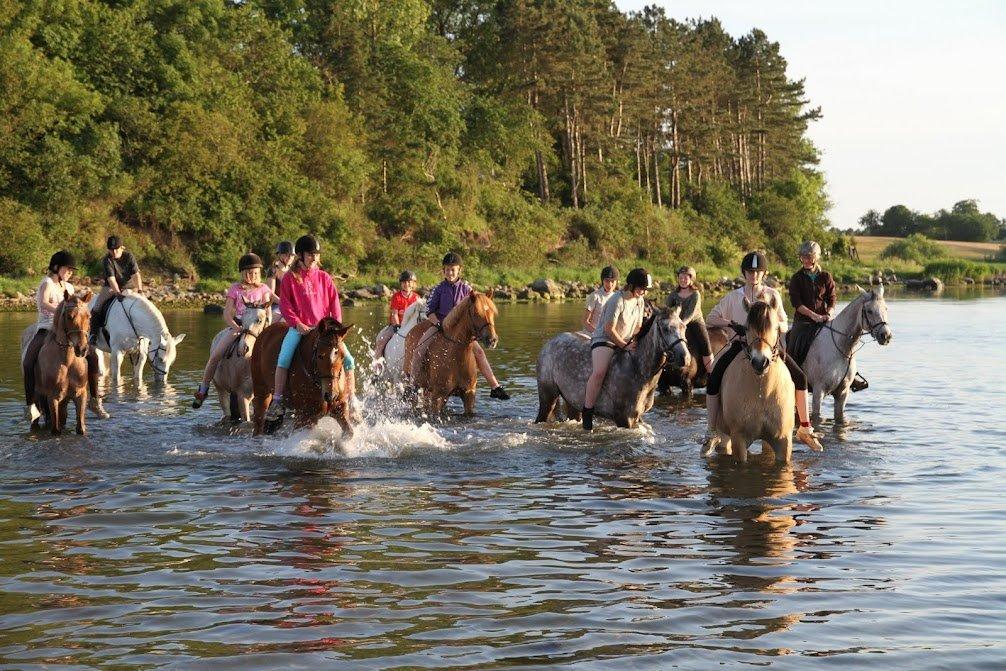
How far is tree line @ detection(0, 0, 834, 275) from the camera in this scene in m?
53.2

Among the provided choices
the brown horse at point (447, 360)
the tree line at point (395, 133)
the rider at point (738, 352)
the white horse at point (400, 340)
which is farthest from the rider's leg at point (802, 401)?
the tree line at point (395, 133)

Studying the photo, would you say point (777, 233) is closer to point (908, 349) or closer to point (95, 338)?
point (908, 349)

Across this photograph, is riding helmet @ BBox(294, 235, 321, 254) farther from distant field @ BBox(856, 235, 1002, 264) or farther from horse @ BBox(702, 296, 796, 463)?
distant field @ BBox(856, 235, 1002, 264)

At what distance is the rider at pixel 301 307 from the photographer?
12344 millimetres

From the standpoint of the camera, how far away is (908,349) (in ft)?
98.9

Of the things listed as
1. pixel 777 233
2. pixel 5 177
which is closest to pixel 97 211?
pixel 5 177

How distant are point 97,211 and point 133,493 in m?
45.9

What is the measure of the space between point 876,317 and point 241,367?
26.5ft

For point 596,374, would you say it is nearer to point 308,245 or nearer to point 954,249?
point 308,245

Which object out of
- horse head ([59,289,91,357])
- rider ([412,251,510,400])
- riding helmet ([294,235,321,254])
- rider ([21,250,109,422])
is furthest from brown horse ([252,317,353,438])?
rider ([412,251,510,400])

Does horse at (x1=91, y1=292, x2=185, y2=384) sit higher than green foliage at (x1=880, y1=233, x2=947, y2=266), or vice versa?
green foliage at (x1=880, y1=233, x2=947, y2=266)

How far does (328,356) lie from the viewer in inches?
464

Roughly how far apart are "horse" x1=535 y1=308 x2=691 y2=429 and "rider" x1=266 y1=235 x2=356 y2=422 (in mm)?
3103

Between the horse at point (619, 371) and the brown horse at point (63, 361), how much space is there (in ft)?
18.4
